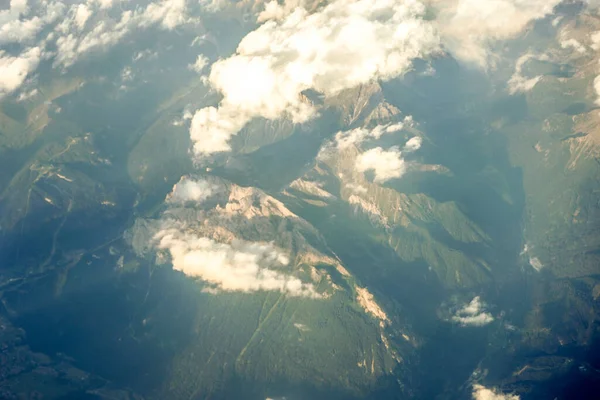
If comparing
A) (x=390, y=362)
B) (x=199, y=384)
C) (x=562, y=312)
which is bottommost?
(x=562, y=312)

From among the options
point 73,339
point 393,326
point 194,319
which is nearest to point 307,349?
point 393,326

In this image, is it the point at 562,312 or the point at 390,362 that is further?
the point at 562,312

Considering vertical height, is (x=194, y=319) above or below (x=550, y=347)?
above

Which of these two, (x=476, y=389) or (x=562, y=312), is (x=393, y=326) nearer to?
(x=476, y=389)

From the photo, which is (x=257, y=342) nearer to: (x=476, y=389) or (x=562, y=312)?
(x=476, y=389)

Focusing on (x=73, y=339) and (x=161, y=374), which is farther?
(x=73, y=339)

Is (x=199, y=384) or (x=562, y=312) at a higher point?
(x=199, y=384)

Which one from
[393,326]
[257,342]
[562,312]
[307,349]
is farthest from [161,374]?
[562,312]

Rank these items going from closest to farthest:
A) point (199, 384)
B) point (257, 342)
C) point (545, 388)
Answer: point (545, 388), point (199, 384), point (257, 342)

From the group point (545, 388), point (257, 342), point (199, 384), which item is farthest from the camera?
point (257, 342)
